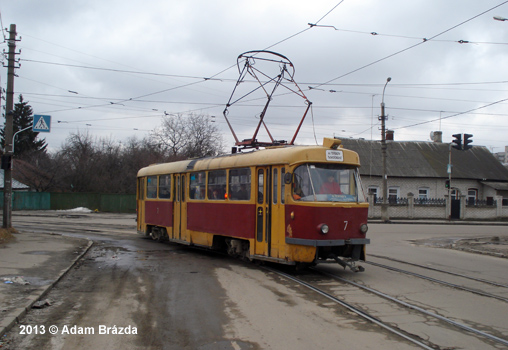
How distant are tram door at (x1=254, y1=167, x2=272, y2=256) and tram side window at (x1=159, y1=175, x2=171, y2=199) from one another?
5818 millimetres

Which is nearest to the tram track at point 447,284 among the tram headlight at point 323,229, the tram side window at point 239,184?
the tram headlight at point 323,229

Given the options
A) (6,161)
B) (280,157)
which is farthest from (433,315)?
(6,161)

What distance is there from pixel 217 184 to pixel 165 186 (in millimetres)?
3999

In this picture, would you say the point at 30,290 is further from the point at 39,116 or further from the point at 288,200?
the point at 39,116

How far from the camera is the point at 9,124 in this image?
61.9ft

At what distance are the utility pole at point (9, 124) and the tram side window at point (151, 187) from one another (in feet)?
17.6

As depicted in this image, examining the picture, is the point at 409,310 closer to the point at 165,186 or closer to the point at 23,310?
the point at 23,310

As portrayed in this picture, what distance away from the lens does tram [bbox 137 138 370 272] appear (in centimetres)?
1012

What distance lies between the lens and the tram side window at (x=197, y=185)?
14.2 meters

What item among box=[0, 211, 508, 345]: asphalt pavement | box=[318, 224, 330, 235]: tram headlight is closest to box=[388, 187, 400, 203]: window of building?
box=[0, 211, 508, 345]: asphalt pavement

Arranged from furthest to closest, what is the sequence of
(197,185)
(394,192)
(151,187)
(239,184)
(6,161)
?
1. (394,192)
2. (6,161)
3. (151,187)
4. (197,185)
5. (239,184)

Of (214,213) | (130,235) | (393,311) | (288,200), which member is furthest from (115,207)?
(393,311)

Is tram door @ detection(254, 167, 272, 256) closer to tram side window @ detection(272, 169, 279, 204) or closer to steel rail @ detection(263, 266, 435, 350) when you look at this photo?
tram side window @ detection(272, 169, 279, 204)

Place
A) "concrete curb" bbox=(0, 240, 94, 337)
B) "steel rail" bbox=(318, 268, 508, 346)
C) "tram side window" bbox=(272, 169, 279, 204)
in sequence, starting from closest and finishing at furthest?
"steel rail" bbox=(318, 268, 508, 346), "concrete curb" bbox=(0, 240, 94, 337), "tram side window" bbox=(272, 169, 279, 204)
